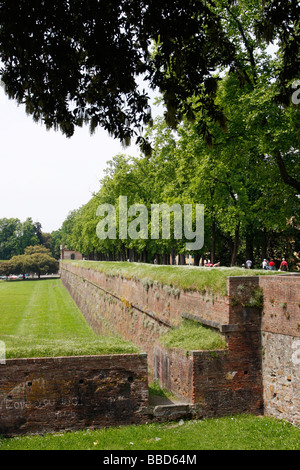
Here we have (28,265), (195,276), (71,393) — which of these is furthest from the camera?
(28,265)

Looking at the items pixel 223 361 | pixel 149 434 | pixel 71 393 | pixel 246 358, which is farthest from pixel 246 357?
pixel 71 393

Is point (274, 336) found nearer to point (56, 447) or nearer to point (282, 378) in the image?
point (282, 378)

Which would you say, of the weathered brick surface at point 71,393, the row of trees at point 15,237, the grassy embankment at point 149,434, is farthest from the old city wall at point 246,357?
the row of trees at point 15,237

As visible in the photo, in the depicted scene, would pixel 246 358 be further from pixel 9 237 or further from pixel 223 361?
pixel 9 237

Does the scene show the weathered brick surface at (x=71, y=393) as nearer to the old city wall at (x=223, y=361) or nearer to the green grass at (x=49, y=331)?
the green grass at (x=49, y=331)

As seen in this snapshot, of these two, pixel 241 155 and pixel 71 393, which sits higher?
pixel 241 155

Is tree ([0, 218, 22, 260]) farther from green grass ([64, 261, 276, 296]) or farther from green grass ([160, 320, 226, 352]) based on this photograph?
green grass ([160, 320, 226, 352])

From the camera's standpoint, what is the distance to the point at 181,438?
27.0ft

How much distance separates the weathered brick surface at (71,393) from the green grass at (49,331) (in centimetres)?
28

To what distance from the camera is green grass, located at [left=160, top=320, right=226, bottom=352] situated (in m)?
9.80

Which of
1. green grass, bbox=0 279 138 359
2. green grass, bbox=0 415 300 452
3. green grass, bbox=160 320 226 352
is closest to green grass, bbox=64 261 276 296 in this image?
green grass, bbox=160 320 226 352

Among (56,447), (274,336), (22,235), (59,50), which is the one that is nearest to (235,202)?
(274,336)

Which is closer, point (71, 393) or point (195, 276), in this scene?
point (71, 393)

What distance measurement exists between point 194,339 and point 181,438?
2581 mm
